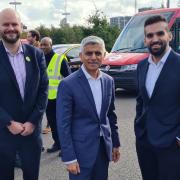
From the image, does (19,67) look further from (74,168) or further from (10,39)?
(74,168)

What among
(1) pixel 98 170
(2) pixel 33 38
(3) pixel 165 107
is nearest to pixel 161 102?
(3) pixel 165 107

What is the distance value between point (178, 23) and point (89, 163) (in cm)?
918

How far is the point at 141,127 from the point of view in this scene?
3.42 meters

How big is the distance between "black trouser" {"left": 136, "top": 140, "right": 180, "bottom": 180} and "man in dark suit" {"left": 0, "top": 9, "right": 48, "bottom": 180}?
Answer: 992 mm

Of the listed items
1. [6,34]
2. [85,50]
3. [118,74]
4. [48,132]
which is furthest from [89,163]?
[118,74]

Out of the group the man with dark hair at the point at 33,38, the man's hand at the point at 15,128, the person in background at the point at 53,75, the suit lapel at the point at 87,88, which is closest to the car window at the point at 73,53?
the man with dark hair at the point at 33,38

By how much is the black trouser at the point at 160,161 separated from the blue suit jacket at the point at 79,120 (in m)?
0.39

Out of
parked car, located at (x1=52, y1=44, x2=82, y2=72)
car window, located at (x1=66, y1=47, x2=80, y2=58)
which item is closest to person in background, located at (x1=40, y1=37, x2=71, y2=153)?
parked car, located at (x1=52, y1=44, x2=82, y2=72)

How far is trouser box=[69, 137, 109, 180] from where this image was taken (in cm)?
321

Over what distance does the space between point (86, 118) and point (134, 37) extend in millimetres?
8905

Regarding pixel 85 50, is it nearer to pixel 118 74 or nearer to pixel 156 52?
pixel 156 52

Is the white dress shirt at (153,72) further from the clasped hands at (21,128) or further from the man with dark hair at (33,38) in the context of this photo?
the man with dark hair at (33,38)

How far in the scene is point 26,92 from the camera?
346 cm

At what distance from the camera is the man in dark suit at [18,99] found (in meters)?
3.37
